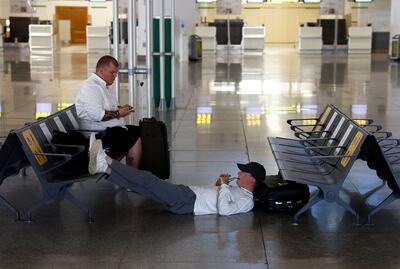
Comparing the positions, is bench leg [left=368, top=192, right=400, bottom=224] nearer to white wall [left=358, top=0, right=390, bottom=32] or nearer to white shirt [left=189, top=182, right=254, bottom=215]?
white shirt [left=189, top=182, right=254, bottom=215]

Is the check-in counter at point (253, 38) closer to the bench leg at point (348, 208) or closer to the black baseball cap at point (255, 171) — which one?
the black baseball cap at point (255, 171)

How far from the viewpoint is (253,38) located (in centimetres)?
3412

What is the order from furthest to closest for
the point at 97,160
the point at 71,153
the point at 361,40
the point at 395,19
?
the point at 361,40, the point at 395,19, the point at 71,153, the point at 97,160

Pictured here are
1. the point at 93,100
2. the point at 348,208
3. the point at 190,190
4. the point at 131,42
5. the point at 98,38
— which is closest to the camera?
the point at 348,208

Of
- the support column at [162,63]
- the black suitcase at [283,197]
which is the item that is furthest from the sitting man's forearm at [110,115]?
the support column at [162,63]

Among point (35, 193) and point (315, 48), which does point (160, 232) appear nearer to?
point (35, 193)

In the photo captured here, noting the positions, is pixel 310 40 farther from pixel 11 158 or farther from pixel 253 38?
pixel 11 158

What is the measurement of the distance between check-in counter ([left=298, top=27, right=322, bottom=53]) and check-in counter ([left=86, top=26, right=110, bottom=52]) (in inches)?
379

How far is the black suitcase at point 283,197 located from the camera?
5645mm

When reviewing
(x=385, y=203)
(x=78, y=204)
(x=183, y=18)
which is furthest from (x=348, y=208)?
(x=183, y=18)

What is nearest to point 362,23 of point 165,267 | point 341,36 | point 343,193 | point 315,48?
point 341,36

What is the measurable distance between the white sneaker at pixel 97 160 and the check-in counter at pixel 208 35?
90.7ft

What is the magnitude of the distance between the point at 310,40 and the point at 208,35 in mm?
5285

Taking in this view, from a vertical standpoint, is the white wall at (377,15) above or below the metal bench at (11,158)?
above
